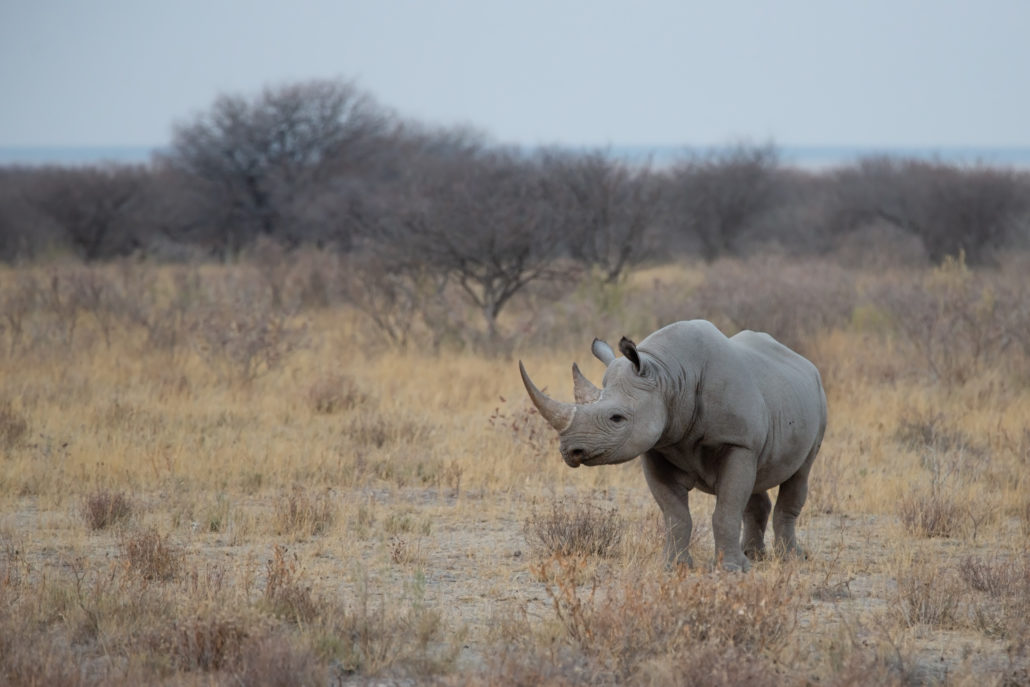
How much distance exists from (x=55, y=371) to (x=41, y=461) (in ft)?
12.3

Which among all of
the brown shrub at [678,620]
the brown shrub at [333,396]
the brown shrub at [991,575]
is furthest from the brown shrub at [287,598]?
the brown shrub at [333,396]

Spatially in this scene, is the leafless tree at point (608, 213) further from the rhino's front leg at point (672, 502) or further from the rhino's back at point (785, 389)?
the rhino's front leg at point (672, 502)

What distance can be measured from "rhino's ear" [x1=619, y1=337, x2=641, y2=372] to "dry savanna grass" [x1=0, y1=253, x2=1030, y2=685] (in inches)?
38.8

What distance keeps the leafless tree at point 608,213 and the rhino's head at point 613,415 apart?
42.4 ft

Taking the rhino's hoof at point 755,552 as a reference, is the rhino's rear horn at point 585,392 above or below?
above

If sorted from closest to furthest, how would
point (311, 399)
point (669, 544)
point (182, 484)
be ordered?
point (669, 544), point (182, 484), point (311, 399)

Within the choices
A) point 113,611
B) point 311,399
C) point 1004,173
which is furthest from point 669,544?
point 1004,173

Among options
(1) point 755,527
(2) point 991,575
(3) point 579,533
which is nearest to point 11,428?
(3) point 579,533

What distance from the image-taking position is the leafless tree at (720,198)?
1222 inches

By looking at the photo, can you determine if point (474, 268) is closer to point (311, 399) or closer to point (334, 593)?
point (311, 399)

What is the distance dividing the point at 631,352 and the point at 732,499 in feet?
3.35

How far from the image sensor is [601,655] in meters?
5.09

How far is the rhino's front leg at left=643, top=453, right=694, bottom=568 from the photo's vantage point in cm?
639

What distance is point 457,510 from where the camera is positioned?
8203 mm
